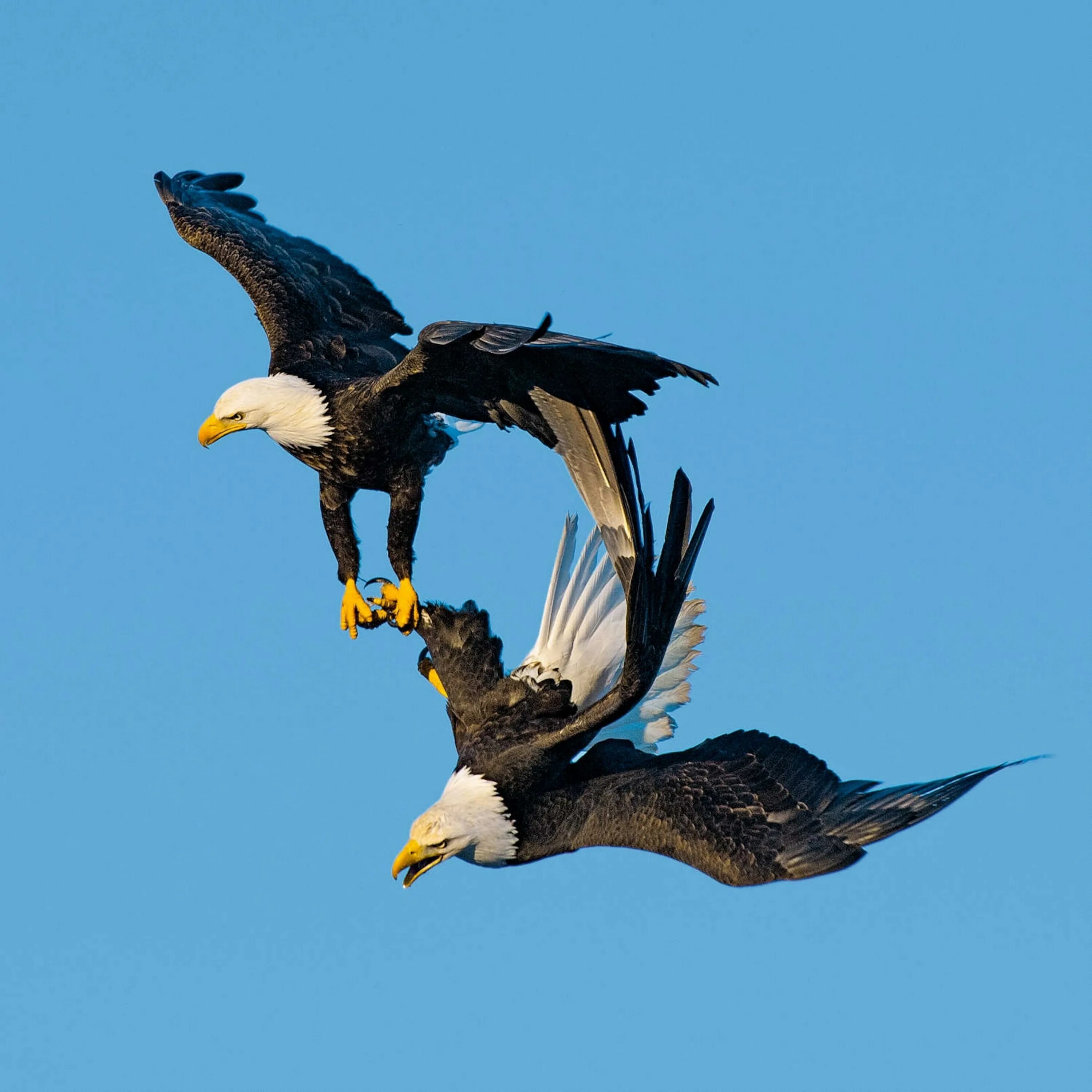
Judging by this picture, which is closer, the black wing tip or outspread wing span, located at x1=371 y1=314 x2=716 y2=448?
outspread wing span, located at x1=371 y1=314 x2=716 y2=448

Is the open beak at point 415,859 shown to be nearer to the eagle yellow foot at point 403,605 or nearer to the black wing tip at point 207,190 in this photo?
the eagle yellow foot at point 403,605

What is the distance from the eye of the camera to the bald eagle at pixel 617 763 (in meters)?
9.66

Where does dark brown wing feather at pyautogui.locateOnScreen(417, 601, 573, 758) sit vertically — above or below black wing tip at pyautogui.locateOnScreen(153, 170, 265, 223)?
below

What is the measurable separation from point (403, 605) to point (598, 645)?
0.93 metres

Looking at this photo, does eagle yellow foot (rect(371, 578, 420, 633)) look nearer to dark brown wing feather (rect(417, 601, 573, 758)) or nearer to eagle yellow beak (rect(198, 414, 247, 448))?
dark brown wing feather (rect(417, 601, 573, 758))

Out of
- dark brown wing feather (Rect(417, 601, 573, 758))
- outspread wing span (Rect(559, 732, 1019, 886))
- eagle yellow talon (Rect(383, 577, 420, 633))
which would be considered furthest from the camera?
eagle yellow talon (Rect(383, 577, 420, 633))

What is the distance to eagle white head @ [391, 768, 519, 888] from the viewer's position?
9.81 metres

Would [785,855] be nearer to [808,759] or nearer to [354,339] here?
[808,759]

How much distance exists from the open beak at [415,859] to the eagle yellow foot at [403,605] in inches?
44.7

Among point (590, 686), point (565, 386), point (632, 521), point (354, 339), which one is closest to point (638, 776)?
point (590, 686)

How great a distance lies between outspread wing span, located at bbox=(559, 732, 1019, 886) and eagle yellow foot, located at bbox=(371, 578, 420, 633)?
1013 mm

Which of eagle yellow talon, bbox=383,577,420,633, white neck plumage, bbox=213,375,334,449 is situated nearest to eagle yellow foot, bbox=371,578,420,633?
eagle yellow talon, bbox=383,577,420,633

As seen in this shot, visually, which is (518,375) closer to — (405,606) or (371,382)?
(371,382)

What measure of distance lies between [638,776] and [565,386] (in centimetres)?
189
